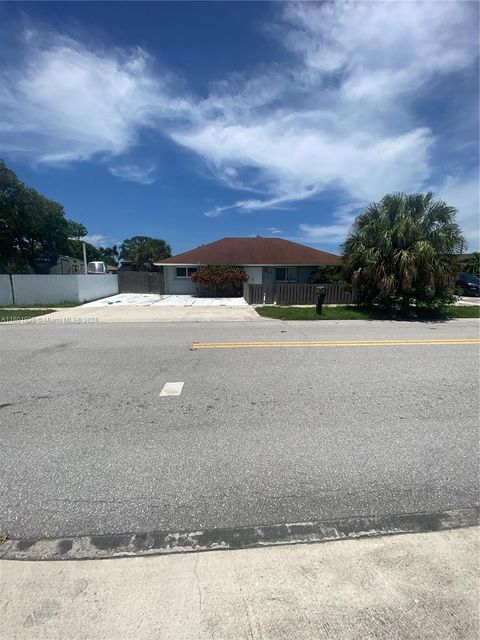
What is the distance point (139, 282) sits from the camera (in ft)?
88.9

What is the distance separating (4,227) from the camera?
899 inches

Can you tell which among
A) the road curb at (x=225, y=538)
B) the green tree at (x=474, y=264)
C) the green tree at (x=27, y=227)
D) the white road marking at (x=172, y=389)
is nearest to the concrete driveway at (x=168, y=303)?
the green tree at (x=27, y=227)

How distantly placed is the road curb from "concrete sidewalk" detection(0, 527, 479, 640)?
2.3 inches

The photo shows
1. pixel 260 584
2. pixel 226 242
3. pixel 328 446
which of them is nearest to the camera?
pixel 260 584

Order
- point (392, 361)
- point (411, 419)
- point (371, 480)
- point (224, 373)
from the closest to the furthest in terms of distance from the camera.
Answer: point (371, 480), point (411, 419), point (224, 373), point (392, 361)

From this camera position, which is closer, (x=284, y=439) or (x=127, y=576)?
(x=127, y=576)

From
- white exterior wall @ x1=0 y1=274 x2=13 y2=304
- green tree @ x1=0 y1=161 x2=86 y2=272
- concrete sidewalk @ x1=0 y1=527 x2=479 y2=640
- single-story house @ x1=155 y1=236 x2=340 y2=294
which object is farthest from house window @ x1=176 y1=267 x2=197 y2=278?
concrete sidewalk @ x1=0 y1=527 x2=479 y2=640

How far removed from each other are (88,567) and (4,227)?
27257mm

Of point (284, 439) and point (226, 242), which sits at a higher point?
point (226, 242)

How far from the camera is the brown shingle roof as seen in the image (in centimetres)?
2462

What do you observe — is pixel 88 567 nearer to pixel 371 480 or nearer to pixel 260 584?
pixel 260 584

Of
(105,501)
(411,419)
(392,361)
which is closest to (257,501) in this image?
(105,501)

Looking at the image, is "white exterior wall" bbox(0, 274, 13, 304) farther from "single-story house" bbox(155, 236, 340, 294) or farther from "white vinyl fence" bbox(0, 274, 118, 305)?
"single-story house" bbox(155, 236, 340, 294)

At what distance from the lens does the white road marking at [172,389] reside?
4.56m
